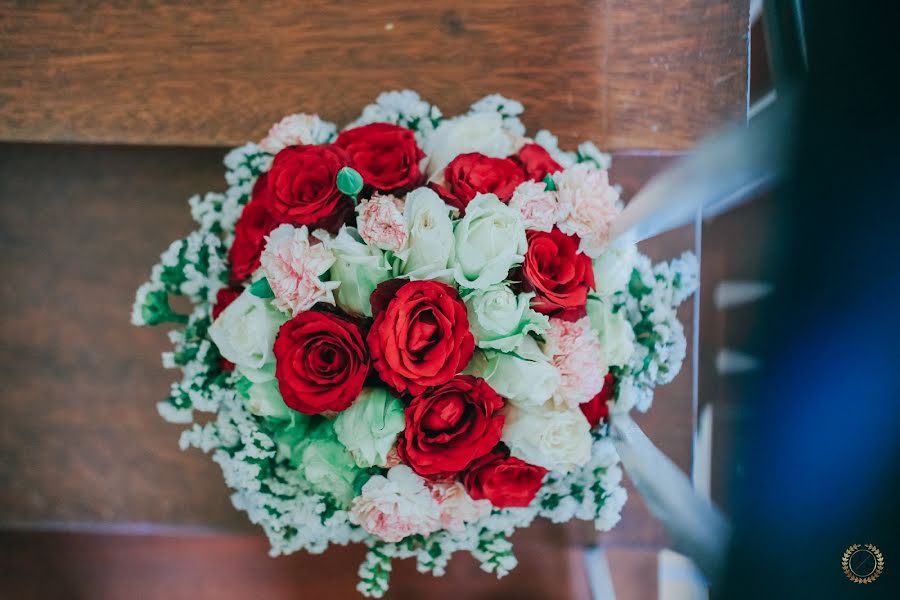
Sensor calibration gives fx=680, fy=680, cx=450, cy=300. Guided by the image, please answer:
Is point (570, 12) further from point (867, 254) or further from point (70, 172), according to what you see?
point (70, 172)

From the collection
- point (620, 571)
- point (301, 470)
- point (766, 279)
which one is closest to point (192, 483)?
point (301, 470)

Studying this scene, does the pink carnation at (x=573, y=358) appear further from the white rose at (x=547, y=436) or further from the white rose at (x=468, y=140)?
the white rose at (x=468, y=140)

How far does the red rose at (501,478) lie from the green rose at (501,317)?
0.16m

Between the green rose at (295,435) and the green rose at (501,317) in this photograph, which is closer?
the green rose at (501,317)

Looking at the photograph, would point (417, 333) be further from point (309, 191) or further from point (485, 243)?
point (309, 191)

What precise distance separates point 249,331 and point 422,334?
0.23 m

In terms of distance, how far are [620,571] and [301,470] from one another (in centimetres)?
78

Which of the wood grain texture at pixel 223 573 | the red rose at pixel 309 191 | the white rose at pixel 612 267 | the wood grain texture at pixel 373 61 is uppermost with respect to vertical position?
the wood grain texture at pixel 373 61

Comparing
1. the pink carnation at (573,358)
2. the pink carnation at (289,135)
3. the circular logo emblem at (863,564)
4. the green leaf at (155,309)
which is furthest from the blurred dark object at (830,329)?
the green leaf at (155,309)

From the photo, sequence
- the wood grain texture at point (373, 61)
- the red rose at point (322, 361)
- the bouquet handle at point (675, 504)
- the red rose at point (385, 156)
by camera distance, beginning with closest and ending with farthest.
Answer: the bouquet handle at point (675, 504) → the red rose at point (322, 361) → the red rose at point (385, 156) → the wood grain texture at point (373, 61)

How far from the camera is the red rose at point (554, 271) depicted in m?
0.83

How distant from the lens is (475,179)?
2.86 feet

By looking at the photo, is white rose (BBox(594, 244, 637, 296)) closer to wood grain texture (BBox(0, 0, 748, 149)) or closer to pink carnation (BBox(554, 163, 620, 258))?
pink carnation (BBox(554, 163, 620, 258))

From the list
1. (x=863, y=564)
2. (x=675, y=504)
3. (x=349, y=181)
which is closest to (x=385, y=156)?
(x=349, y=181)
